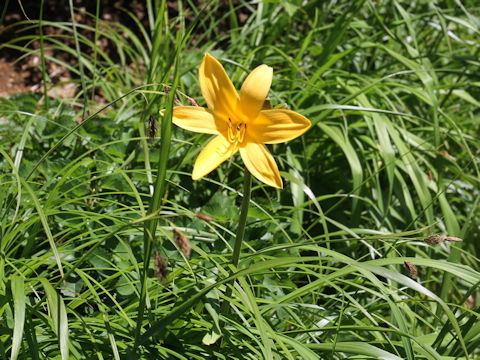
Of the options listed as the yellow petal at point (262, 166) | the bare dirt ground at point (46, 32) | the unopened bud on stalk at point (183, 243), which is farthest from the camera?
the bare dirt ground at point (46, 32)

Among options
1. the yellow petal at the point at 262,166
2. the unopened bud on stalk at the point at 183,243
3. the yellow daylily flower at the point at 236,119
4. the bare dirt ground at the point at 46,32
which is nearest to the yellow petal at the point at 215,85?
the yellow daylily flower at the point at 236,119

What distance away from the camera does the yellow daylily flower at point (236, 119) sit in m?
1.32

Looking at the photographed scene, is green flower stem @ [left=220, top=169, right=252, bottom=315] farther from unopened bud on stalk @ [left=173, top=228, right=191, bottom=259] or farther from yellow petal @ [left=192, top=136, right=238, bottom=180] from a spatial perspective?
unopened bud on stalk @ [left=173, top=228, right=191, bottom=259]

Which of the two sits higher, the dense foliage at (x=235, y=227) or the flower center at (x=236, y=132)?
the flower center at (x=236, y=132)

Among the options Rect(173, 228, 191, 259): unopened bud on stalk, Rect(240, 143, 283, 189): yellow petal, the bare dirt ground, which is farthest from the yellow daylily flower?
the bare dirt ground

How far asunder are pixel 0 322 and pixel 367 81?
6.30 feet

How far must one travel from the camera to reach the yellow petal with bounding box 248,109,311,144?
4.36ft

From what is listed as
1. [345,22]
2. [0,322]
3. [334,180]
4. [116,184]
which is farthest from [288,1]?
[0,322]

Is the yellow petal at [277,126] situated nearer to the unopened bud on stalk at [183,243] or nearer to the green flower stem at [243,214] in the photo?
the green flower stem at [243,214]

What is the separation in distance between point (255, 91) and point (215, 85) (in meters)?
0.10

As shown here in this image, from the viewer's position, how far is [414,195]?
2848 mm

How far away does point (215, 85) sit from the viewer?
1.36m

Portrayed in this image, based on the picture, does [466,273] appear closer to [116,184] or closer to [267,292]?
[267,292]

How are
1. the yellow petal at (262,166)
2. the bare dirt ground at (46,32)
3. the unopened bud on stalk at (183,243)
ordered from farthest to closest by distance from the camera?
the bare dirt ground at (46,32) → the yellow petal at (262,166) → the unopened bud on stalk at (183,243)
